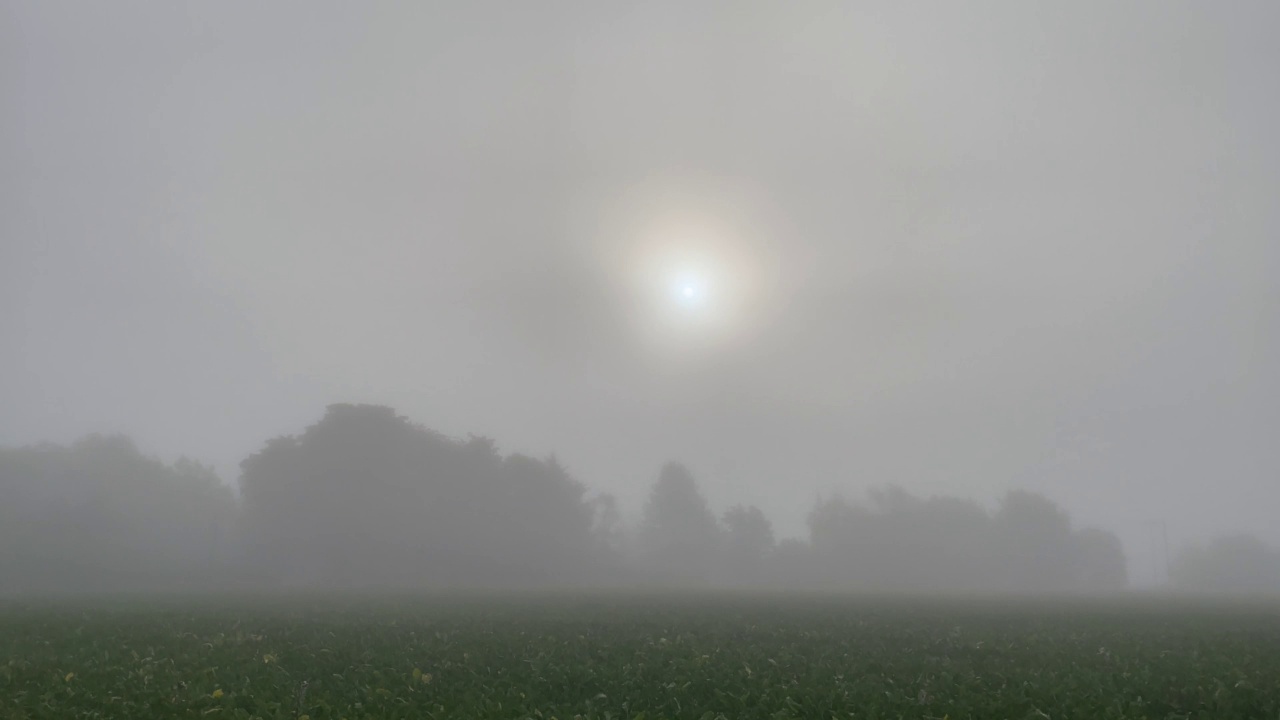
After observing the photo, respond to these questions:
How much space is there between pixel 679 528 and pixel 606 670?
135 m

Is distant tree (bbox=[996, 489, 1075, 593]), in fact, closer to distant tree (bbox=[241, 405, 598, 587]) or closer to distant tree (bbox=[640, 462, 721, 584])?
distant tree (bbox=[640, 462, 721, 584])

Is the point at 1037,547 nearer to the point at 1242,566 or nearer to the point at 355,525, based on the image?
the point at 1242,566

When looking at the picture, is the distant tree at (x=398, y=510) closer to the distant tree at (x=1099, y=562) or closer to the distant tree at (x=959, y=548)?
the distant tree at (x=959, y=548)

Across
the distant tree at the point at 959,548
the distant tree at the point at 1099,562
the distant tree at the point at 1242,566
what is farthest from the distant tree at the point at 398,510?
the distant tree at the point at 1242,566

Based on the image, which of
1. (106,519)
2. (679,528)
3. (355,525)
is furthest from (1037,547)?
(106,519)

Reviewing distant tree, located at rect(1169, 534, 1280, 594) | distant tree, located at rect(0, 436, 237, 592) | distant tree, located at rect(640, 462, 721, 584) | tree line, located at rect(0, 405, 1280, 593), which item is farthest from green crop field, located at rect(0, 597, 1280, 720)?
distant tree, located at rect(1169, 534, 1280, 594)

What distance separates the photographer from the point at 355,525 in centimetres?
9525

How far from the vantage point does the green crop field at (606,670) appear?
14.7m

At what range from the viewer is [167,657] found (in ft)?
65.2

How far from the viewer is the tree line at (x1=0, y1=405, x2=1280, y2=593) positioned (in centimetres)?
7994

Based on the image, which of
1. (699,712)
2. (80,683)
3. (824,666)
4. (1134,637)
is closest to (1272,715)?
(824,666)

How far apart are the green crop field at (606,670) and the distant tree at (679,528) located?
386 feet

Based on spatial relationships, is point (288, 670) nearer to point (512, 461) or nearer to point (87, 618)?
point (87, 618)

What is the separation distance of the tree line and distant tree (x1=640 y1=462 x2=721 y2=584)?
35 centimetres
